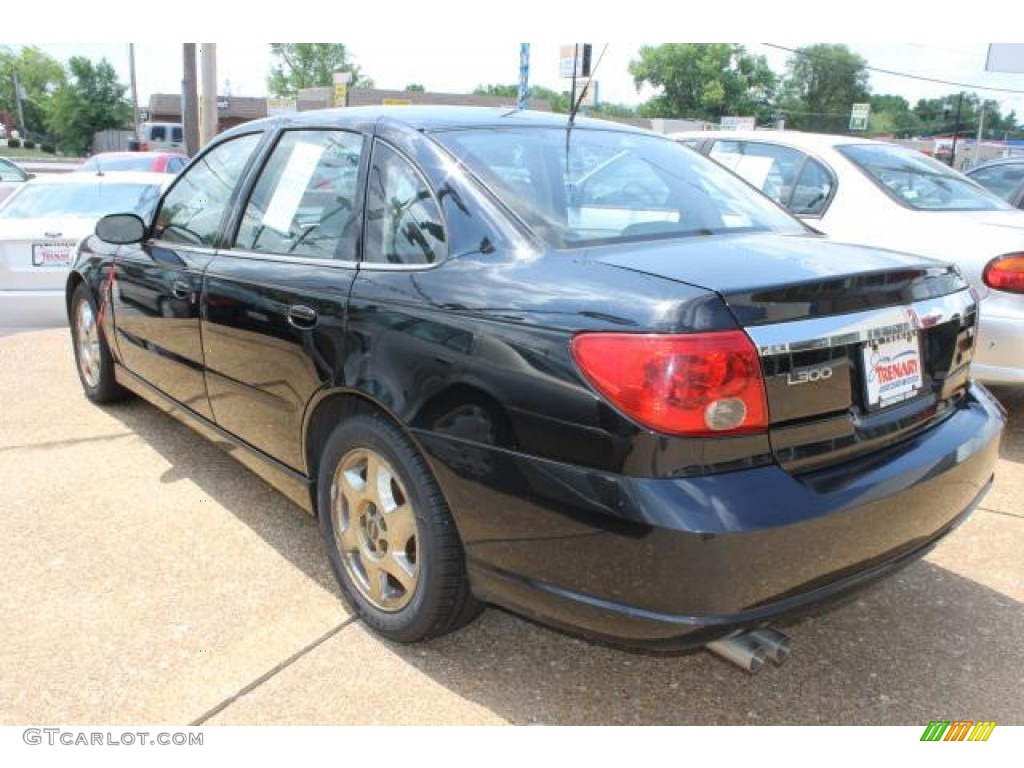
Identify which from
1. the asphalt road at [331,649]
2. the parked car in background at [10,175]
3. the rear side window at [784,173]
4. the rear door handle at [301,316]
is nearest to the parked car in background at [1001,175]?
the rear side window at [784,173]

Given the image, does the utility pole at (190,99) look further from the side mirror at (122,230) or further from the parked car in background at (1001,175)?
the side mirror at (122,230)

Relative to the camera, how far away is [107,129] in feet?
197

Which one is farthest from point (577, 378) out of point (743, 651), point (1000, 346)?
point (1000, 346)


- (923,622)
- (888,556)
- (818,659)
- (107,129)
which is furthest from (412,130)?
(107,129)

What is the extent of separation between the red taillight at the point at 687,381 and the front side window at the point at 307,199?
1.16 metres

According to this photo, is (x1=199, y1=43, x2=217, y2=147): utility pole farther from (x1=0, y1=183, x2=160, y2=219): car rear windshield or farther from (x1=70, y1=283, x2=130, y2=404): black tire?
(x1=70, y1=283, x2=130, y2=404): black tire

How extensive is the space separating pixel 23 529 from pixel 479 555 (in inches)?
89.3

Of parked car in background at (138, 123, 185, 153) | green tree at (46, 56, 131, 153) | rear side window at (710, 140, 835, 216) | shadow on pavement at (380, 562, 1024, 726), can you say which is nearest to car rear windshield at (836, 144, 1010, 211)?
rear side window at (710, 140, 835, 216)

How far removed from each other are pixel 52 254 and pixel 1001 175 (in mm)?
8446

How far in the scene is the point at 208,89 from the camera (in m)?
12.8

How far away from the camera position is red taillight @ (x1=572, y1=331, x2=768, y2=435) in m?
1.92

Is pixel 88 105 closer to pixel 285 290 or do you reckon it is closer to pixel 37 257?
pixel 37 257

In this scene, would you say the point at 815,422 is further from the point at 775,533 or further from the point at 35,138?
Answer: the point at 35,138

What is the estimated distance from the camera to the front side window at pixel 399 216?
2.51 metres
